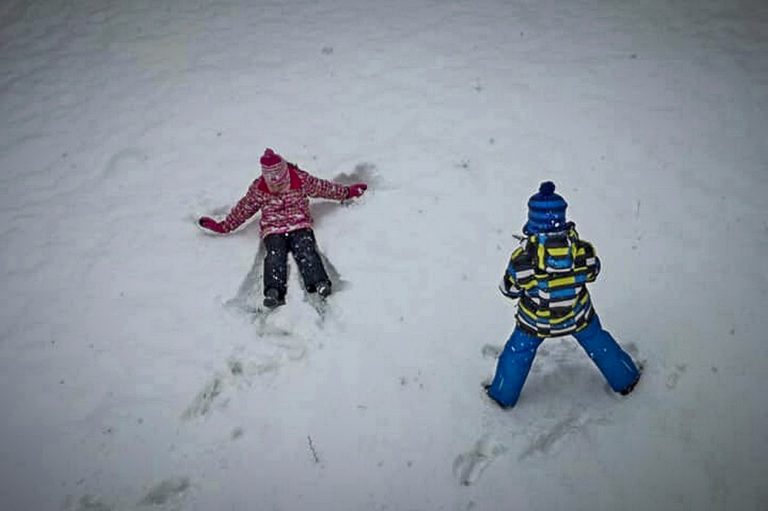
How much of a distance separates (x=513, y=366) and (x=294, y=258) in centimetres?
225

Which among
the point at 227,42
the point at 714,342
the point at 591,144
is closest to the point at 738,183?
the point at 591,144

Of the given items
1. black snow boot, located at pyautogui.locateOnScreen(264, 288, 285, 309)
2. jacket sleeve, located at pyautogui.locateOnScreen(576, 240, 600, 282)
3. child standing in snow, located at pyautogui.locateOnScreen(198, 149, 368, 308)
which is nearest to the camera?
jacket sleeve, located at pyautogui.locateOnScreen(576, 240, 600, 282)

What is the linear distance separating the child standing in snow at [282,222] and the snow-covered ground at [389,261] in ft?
0.68

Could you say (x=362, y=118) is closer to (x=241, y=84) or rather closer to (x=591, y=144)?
(x=241, y=84)

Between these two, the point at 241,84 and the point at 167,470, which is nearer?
the point at 167,470

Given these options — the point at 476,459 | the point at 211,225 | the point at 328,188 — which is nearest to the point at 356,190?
the point at 328,188

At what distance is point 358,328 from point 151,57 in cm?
624

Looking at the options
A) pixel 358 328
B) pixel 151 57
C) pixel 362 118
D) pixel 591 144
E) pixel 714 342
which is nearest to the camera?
pixel 714 342

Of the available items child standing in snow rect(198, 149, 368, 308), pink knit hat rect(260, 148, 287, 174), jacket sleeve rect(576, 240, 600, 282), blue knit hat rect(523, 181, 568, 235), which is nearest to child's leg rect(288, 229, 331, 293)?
child standing in snow rect(198, 149, 368, 308)

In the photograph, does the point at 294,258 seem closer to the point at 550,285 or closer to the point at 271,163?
the point at 271,163

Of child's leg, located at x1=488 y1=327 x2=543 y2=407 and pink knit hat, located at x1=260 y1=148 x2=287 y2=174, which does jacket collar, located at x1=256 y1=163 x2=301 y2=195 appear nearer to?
pink knit hat, located at x1=260 y1=148 x2=287 y2=174

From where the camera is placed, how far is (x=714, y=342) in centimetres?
404

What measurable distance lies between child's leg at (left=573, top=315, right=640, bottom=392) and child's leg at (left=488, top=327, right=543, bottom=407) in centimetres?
31

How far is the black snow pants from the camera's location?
4.68m
